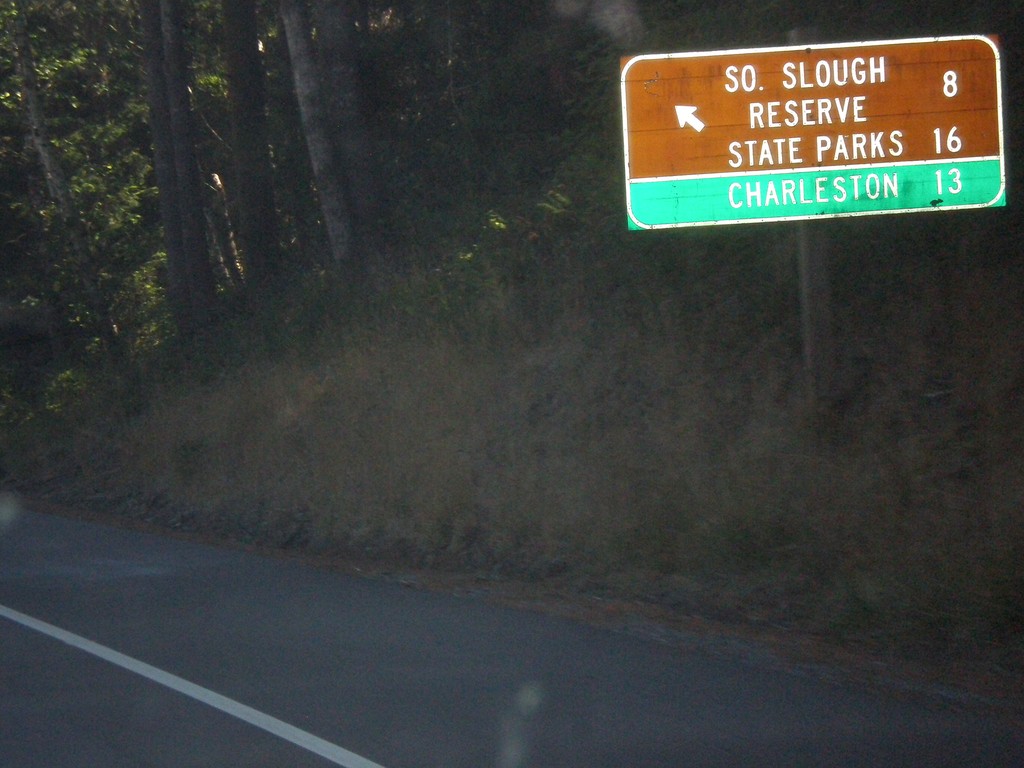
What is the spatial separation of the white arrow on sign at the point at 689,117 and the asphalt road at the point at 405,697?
4.93m

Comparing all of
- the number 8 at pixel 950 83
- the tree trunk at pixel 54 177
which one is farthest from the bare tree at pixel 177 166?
the number 8 at pixel 950 83

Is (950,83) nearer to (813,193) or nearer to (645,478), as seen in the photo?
(813,193)

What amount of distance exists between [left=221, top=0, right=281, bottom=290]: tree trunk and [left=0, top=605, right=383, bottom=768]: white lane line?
56.1ft

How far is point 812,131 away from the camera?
11.2 metres

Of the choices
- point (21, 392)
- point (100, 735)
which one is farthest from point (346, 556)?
point (21, 392)

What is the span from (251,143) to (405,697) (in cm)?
2056

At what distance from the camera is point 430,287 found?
1891 cm

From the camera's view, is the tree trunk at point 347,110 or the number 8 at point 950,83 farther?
the tree trunk at point 347,110

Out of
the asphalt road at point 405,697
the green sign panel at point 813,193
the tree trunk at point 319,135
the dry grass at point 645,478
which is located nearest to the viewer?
the asphalt road at point 405,697

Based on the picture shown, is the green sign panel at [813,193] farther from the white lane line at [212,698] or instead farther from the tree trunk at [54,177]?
the tree trunk at [54,177]

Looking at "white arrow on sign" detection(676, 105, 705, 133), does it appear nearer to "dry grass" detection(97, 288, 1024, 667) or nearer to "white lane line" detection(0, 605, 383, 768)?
"dry grass" detection(97, 288, 1024, 667)

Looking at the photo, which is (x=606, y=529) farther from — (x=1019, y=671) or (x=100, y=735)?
(x=100, y=735)

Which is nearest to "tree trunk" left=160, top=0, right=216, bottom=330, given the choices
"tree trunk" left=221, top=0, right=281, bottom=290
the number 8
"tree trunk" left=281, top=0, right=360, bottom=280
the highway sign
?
"tree trunk" left=221, top=0, right=281, bottom=290

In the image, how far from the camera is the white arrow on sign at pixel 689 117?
11391 mm
